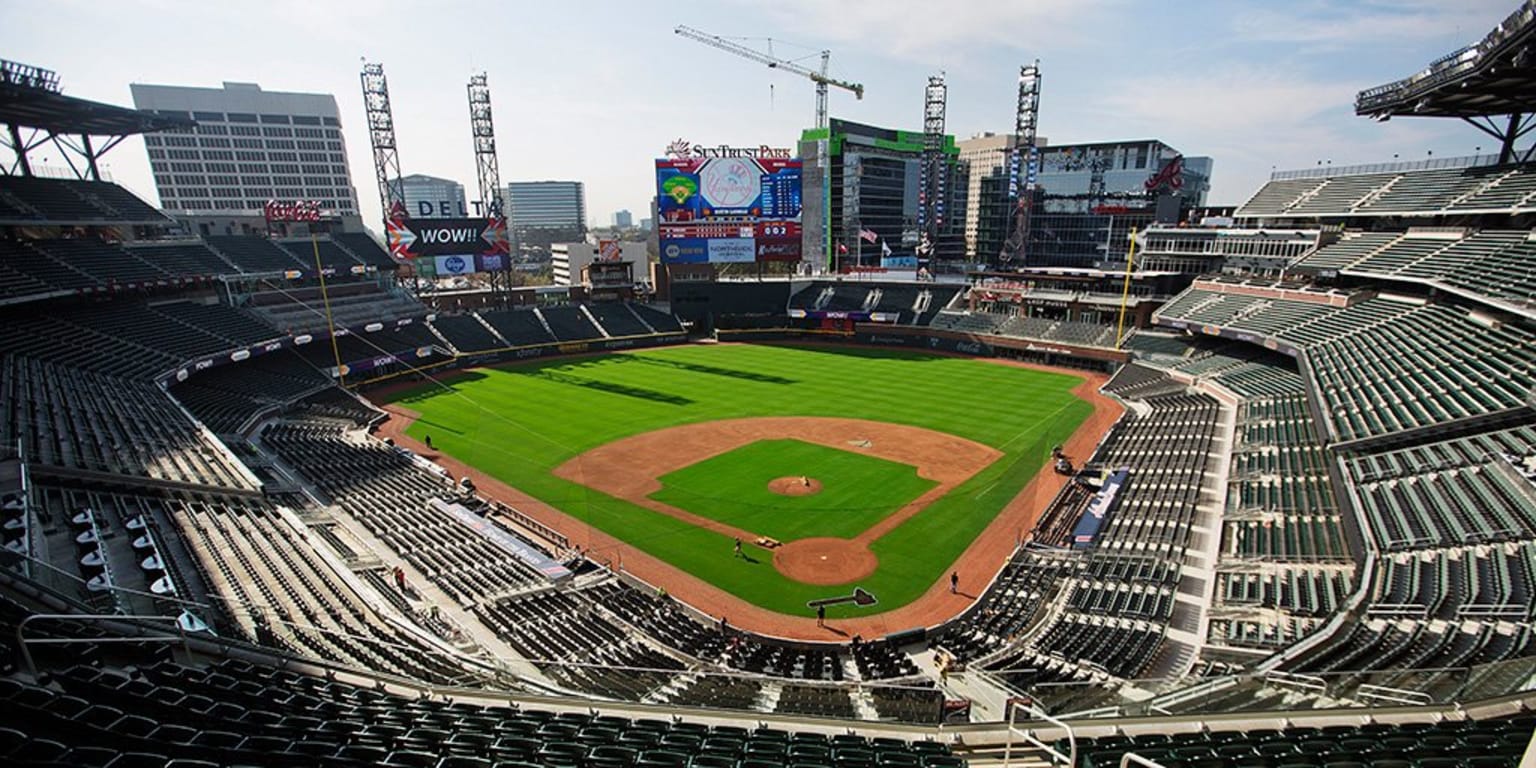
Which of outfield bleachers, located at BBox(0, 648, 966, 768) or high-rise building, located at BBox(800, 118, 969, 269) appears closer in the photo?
outfield bleachers, located at BBox(0, 648, 966, 768)

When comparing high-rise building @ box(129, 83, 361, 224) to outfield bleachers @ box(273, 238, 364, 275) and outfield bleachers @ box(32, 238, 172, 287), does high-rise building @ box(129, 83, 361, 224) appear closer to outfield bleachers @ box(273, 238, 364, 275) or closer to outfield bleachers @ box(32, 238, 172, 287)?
outfield bleachers @ box(273, 238, 364, 275)

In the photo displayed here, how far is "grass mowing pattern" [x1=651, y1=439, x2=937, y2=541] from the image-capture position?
30422 mm

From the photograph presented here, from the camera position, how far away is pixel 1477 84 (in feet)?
119

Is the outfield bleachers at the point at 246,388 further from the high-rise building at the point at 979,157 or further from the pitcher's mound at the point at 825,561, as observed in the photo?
the high-rise building at the point at 979,157

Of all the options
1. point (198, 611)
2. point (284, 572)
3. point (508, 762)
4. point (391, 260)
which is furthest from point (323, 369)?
point (508, 762)

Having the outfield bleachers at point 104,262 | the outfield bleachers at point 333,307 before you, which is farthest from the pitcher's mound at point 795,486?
the outfield bleachers at point 104,262

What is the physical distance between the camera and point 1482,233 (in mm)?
40375

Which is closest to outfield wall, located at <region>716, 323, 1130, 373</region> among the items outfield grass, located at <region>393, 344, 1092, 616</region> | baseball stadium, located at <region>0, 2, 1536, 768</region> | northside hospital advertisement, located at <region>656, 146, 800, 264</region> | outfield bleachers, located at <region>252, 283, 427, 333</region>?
baseball stadium, located at <region>0, 2, 1536, 768</region>

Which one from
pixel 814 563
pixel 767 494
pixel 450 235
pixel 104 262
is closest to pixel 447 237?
pixel 450 235

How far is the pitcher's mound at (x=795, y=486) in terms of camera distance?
33.8 metres

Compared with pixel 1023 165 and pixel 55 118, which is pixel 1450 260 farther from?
pixel 55 118

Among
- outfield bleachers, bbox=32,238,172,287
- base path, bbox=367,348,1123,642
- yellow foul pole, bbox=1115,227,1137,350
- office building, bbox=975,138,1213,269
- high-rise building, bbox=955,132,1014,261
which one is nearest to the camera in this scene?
base path, bbox=367,348,1123,642

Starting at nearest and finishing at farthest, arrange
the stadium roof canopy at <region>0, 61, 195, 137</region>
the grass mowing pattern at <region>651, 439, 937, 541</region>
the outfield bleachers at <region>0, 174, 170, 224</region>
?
the grass mowing pattern at <region>651, 439, 937, 541</region>
the stadium roof canopy at <region>0, 61, 195, 137</region>
the outfield bleachers at <region>0, 174, 170, 224</region>

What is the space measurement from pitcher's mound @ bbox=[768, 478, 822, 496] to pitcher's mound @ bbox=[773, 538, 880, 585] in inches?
200
